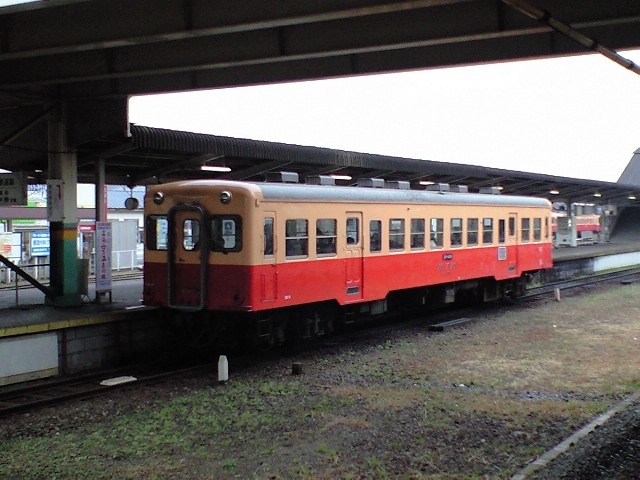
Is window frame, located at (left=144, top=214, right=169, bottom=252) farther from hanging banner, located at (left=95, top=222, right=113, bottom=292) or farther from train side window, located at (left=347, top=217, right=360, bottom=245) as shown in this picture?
train side window, located at (left=347, top=217, right=360, bottom=245)

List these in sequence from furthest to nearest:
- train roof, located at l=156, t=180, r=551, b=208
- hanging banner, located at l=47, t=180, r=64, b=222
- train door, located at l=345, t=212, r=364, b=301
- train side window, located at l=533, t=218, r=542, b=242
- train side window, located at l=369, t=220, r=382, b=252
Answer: train side window, located at l=533, t=218, r=542, b=242, hanging banner, located at l=47, t=180, r=64, b=222, train side window, located at l=369, t=220, r=382, b=252, train door, located at l=345, t=212, r=364, b=301, train roof, located at l=156, t=180, r=551, b=208

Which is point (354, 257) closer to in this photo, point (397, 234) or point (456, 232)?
point (397, 234)

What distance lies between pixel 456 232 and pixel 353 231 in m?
4.17

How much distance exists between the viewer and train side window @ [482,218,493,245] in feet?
57.0

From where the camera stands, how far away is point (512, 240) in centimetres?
1869

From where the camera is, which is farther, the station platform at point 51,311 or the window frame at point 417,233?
the window frame at point 417,233

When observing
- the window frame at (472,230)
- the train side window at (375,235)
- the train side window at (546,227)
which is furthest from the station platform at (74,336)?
the train side window at (546,227)

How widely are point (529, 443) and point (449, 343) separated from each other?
615 cm

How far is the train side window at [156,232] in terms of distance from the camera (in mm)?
11977

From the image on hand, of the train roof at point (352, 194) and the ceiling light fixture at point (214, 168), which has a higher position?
the ceiling light fixture at point (214, 168)

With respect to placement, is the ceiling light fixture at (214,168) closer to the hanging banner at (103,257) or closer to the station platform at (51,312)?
the station platform at (51,312)

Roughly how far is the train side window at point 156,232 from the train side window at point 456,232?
7.33m

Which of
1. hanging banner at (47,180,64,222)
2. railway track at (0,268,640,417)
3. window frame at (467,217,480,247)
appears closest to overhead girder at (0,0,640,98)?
hanging banner at (47,180,64,222)

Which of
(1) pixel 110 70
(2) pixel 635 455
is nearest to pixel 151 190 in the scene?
(1) pixel 110 70
